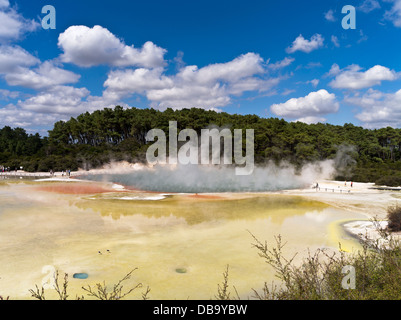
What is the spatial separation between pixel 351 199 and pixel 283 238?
1961 centimetres

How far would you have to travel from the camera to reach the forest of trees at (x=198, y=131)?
62.9 m

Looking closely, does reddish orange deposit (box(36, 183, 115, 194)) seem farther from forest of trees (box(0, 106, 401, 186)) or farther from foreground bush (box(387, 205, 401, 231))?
foreground bush (box(387, 205, 401, 231))

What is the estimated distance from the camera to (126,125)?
9300cm

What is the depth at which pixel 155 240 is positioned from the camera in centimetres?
1773

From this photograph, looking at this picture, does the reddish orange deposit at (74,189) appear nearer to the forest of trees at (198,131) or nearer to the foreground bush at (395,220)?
the forest of trees at (198,131)

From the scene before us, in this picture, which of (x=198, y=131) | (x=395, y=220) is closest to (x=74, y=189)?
(x=395, y=220)

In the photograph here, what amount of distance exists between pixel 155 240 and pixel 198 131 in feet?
206

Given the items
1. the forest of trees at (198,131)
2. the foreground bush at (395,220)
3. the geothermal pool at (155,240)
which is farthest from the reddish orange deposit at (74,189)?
the foreground bush at (395,220)

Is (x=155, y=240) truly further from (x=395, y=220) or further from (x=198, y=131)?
(x=198, y=131)

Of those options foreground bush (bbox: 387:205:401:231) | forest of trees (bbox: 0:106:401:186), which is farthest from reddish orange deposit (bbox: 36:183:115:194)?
foreground bush (bbox: 387:205:401:231)

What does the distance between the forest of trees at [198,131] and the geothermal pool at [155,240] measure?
3332 centimetres

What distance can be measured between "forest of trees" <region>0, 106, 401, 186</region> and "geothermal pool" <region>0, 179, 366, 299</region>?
33318 millimetres

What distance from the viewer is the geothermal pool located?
40.0 ft
